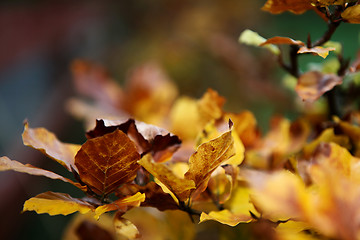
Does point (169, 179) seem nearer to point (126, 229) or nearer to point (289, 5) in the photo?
point (126, 229)

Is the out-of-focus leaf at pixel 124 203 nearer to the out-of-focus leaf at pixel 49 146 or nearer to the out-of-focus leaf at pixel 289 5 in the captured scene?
the out-of-focus leaf at pixel 49 146

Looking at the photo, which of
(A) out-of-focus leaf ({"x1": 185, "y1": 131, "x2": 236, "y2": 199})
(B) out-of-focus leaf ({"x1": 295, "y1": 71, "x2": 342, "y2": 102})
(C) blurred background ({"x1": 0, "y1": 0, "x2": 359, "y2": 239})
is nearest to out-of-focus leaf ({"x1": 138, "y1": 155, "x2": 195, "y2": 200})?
(A) out-of-focus leaf ({"x1": 185, "y1": 131, "x2": 236, "y2": 199})

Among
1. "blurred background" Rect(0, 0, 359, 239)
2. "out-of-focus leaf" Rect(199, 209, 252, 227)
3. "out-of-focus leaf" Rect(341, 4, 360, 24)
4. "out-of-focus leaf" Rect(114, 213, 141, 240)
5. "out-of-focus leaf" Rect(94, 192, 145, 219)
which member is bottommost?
"blurred background" Rect(0, 0, 359, 239)

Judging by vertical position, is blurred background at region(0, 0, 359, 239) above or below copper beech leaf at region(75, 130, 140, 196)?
below

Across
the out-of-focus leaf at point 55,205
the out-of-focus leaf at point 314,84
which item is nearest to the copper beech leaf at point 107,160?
the out-of-focus leaf at point 55,205

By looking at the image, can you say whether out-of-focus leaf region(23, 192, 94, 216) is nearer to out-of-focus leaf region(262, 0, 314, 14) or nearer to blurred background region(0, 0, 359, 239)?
out-of-focus leaf region(262, 0, 314, 14)

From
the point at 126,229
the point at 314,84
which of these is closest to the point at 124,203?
the point at 126,229

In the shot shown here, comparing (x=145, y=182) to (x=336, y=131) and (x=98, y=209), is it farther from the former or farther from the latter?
(x=336, y=131)

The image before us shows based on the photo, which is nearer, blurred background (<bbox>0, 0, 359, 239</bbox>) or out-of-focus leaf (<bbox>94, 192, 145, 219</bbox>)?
out-of-focus leaf (<bbox>94, 192, 145, 219</bbox>)
